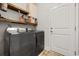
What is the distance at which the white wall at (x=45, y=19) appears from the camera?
3910 mm

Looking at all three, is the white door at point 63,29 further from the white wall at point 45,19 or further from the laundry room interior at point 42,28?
the white wall at point 45,19

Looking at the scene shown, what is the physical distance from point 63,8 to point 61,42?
1220 millimetres

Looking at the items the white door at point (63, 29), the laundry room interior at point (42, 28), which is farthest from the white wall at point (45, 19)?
the white door at point (63, 29)

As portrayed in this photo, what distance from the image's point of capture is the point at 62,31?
11.4ft

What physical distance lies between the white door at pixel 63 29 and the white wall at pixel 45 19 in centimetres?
17

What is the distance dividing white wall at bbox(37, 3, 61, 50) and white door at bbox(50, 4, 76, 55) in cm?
17

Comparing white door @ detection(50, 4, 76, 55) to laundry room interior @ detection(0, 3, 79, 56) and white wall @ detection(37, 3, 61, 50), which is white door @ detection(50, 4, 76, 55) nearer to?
laundry room interior @ detection(0, 3, 79, 56)

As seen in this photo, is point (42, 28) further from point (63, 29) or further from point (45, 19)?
point (63, 29)

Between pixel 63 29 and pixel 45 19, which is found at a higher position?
pixel 45 19

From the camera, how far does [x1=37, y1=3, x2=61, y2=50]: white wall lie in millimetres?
3910

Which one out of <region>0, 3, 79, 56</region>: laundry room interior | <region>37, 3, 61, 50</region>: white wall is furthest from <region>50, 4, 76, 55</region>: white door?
<region>37, 3, 61, 50</region>: white wall

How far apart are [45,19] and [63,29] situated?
0.92 metres

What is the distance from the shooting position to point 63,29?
3.44 metres

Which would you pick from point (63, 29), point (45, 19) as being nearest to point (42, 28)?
point (45, 19)
